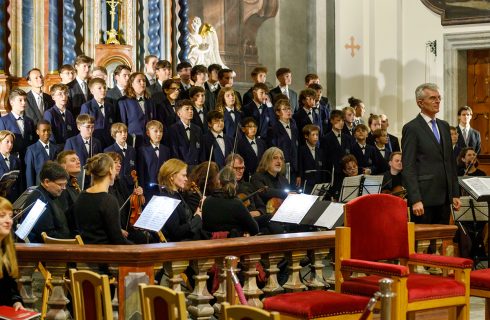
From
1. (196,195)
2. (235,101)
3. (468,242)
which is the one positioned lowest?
(468,242)

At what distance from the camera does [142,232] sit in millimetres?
7062

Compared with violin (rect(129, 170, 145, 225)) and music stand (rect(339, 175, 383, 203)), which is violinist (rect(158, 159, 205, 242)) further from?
music stand (rect(339, 175, 383, 203))

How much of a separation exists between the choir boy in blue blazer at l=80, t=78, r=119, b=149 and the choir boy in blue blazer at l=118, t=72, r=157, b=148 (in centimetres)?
→ 14

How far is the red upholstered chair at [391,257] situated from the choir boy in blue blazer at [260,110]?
4659 mm

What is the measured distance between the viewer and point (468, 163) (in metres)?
10.5

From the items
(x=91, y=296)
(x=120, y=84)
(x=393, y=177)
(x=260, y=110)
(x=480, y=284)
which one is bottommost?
(x=480, y=284)

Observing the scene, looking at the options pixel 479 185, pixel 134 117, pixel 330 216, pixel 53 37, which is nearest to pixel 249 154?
pixel 134 117

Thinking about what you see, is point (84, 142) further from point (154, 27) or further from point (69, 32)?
point (154, 27)

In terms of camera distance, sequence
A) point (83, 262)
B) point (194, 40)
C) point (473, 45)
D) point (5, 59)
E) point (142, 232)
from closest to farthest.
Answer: point (83, 262), point (142, 232), point (5, 59), point (194, 40), point (473, 45)

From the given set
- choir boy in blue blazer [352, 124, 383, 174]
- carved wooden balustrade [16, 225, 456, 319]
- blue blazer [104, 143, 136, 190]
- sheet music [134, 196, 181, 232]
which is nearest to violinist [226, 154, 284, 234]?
blue blazer [104, 143, 136, 190]

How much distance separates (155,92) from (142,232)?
330 cm

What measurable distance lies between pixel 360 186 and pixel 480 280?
3335 mm

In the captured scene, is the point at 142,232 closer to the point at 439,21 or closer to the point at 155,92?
the point at 155,92

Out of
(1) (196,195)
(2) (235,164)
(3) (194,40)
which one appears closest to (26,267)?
(1) (196,195)
